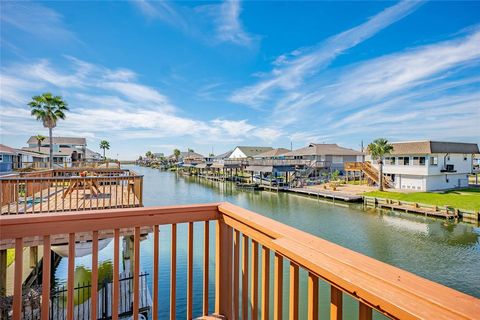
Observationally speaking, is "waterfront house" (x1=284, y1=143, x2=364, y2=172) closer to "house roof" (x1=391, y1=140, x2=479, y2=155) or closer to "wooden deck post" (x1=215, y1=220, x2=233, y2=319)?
"house roof" (x1=391, y1=140, x2=479, y2=155)

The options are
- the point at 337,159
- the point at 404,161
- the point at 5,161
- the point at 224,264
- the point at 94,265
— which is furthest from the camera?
the point at 337,159

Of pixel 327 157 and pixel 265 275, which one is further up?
pixel 327 157

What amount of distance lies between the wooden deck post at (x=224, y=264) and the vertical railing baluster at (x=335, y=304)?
1.14 meters

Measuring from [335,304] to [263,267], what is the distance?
21.9 inches

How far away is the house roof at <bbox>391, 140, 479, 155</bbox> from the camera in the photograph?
2507 centimetres

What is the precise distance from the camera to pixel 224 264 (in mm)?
2125

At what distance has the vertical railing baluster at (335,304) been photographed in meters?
1.01

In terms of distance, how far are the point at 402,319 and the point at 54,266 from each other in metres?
13.4

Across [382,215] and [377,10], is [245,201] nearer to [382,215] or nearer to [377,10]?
[382,215]

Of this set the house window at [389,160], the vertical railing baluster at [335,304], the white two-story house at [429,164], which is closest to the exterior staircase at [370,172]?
the white two-story house at [429,164]

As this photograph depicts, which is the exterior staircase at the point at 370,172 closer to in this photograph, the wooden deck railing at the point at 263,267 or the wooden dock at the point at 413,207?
the wooden dock at the point at 413,207

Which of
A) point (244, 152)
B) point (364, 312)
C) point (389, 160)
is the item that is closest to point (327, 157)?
point (389, 160)

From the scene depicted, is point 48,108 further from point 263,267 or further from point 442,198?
point 442,198

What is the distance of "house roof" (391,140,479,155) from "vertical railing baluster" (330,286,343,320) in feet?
97.3
